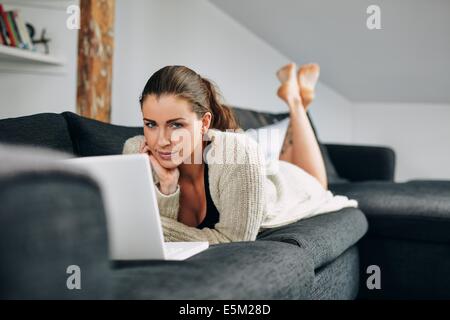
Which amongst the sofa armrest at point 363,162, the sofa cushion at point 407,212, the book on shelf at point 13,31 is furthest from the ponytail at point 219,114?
the sofa armrest at point 363,162

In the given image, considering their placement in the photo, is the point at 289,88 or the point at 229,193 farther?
the point at 289,88

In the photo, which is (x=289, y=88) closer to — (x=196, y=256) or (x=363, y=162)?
(x=363, y=162)

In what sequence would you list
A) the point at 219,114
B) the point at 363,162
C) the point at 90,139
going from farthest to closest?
the point at 363,162, the point at 90,139, the point at 219,114

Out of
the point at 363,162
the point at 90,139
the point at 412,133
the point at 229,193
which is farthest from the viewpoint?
the point at 412,133

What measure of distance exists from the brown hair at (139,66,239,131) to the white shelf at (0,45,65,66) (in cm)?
128

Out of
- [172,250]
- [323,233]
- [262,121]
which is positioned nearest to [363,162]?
[262,121]

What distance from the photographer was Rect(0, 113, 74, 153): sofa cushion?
135 centimetres

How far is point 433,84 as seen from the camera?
12.6 ft

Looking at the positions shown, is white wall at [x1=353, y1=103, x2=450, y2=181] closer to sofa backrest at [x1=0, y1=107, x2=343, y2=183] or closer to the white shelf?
the white shelf

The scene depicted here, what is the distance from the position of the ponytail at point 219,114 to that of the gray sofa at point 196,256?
0.99 feet

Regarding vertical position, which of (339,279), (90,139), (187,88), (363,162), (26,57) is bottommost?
(339,279)

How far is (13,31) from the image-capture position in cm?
249

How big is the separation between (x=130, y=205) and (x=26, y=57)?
5.78 ft

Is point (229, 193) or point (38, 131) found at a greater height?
point (38, 131)
